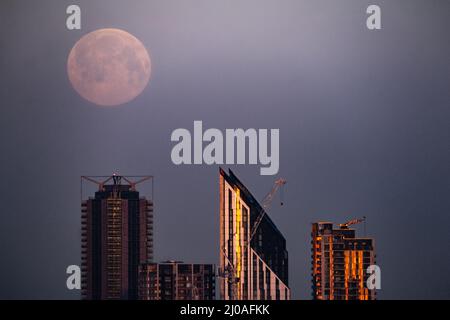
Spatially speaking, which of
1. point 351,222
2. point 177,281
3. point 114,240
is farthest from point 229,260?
point 351,222

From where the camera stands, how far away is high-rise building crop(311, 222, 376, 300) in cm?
1437


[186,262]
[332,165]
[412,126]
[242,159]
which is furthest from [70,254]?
[412,126]

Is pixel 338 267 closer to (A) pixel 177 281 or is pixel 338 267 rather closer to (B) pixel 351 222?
(B) pixel 351 222

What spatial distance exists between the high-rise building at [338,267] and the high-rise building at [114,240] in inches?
81.2

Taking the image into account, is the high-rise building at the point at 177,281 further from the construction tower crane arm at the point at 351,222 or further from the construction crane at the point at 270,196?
the construction tower crane arm at the point at 351,222

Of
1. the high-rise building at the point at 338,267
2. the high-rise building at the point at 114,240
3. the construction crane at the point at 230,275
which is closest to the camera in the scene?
the high-rise building at the point at 114,240

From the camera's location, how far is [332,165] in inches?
568

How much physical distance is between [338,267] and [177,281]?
84.9 inches

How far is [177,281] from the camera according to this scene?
14.3 meters

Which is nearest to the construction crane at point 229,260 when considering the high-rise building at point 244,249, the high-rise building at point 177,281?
the high-rise building at point 244,249

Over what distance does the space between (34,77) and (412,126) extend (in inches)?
180

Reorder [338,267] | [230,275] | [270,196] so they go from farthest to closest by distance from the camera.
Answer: [338,267] < [230,275] < [270,196]

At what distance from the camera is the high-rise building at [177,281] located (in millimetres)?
14164

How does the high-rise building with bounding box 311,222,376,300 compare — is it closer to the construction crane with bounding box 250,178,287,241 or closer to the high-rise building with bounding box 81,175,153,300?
the construction crane with bounding box 250,178,287,241
